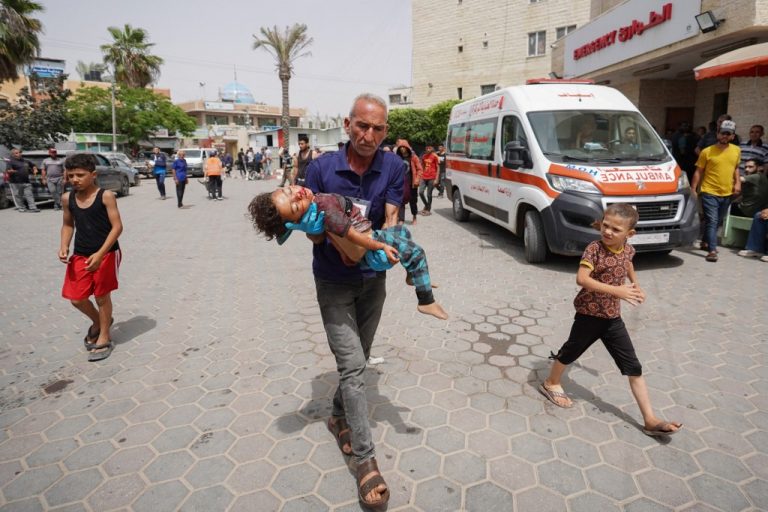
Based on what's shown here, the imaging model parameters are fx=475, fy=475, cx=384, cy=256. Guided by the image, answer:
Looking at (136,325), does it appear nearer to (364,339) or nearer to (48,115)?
(364,339)

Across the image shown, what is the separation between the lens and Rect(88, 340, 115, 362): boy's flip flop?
4.05 meters

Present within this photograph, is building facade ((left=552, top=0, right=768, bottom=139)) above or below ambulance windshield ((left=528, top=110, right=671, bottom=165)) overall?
above

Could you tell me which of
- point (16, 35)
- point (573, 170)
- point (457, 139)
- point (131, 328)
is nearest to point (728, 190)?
point (573, 170)

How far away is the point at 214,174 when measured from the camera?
16.3 meters

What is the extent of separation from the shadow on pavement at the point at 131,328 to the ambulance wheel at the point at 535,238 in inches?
197

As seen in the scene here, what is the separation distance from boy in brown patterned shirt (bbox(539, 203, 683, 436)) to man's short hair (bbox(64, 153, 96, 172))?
3919 millimetres

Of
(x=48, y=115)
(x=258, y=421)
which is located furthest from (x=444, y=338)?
(x=48, y=115)

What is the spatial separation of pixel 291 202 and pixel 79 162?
2.87 metres

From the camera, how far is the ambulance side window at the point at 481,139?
826cm

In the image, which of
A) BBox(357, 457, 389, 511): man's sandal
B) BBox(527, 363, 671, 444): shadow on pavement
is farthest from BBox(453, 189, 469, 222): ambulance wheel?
BBox(357, 457, 389, 511): man's sandal

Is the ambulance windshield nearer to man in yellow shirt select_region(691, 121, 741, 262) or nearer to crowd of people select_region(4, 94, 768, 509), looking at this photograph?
man in yellow shirt select_region(691, 121, 741, 262)

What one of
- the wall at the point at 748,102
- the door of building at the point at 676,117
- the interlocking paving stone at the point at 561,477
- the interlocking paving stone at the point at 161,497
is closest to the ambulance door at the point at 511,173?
the interlocking paving stone at the point at 561,477

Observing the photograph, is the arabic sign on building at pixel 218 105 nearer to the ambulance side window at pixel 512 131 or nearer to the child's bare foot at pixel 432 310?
the ambulance side window at pixel 512 131

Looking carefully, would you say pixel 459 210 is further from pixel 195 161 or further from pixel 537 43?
pixel 537 43
